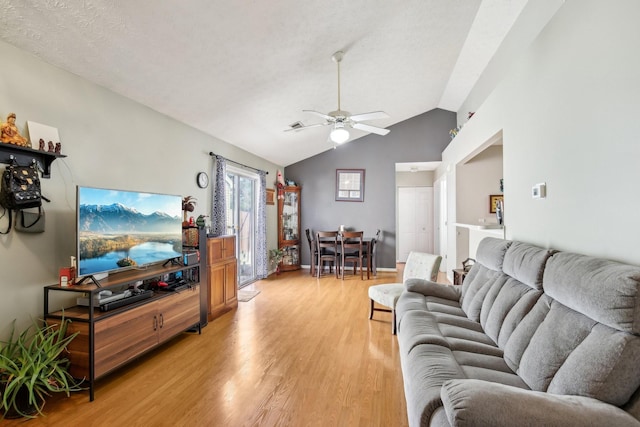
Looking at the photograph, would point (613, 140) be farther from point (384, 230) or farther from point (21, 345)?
point (384, 230)

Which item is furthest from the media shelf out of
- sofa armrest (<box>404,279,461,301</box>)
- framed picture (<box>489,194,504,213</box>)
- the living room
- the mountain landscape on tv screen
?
framed picture (<box>489,194,504,213</box>)

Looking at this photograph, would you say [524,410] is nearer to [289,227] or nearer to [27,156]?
[27,156]

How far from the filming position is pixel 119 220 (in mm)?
2529

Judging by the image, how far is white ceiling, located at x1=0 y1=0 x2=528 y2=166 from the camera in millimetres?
2131

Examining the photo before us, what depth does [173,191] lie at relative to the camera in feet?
12.0

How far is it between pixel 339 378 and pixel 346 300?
216 centimetres

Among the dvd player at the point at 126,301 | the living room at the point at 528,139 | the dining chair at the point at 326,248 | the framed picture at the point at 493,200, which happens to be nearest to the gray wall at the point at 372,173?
the dining chair at the point at 326,248

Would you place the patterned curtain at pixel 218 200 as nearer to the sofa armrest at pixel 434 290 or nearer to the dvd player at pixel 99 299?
the dvd player at pixel 99 299

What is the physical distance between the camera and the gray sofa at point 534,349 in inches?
39.2

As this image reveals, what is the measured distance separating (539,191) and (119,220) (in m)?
3.36

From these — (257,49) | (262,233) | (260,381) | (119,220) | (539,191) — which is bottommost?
(260,381)

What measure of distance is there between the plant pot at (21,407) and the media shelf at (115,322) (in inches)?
9.6

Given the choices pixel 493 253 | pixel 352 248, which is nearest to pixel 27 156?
pixel 493 253

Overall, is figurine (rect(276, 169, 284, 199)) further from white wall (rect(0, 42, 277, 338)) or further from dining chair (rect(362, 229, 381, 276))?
white wall (rect(0, 42, 277, 338))
